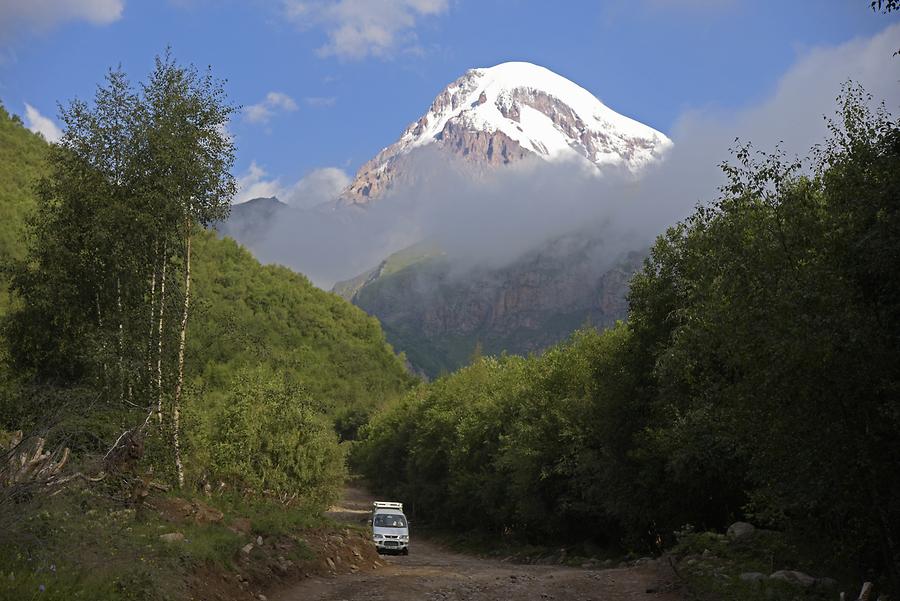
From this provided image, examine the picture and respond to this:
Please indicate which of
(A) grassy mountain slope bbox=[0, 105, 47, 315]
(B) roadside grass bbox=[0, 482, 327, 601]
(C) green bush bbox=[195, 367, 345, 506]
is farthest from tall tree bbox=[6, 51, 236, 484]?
(A) grassy mountain slope bbox=[0, 105, 47, 315]

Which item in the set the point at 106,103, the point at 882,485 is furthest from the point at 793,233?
the point at 106,103

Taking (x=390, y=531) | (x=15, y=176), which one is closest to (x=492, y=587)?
(x=390, y=531)

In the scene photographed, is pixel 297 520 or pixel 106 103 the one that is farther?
pixel 297 520

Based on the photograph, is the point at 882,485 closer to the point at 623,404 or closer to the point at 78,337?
the point at 623,404

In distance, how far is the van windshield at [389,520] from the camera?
3566 centimetres

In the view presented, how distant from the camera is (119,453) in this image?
15.9 m

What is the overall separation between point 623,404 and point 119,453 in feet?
62.6

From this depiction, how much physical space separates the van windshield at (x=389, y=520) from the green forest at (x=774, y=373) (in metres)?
8.67

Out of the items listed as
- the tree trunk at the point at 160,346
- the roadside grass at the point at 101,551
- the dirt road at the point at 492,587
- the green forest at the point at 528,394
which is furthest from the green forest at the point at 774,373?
the tree trunk at the point at 160,346

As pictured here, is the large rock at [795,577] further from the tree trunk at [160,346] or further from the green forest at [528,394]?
the tree trunk at [160,346]

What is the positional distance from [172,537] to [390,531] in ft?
67.0

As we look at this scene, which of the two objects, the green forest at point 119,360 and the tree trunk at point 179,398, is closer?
the green forest at point 119,360

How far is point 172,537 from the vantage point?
1599 centimetres

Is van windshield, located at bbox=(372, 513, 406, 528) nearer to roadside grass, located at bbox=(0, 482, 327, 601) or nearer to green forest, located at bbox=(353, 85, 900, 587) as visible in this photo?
green forest, located at bbox=(353, 85, 900, 587)
